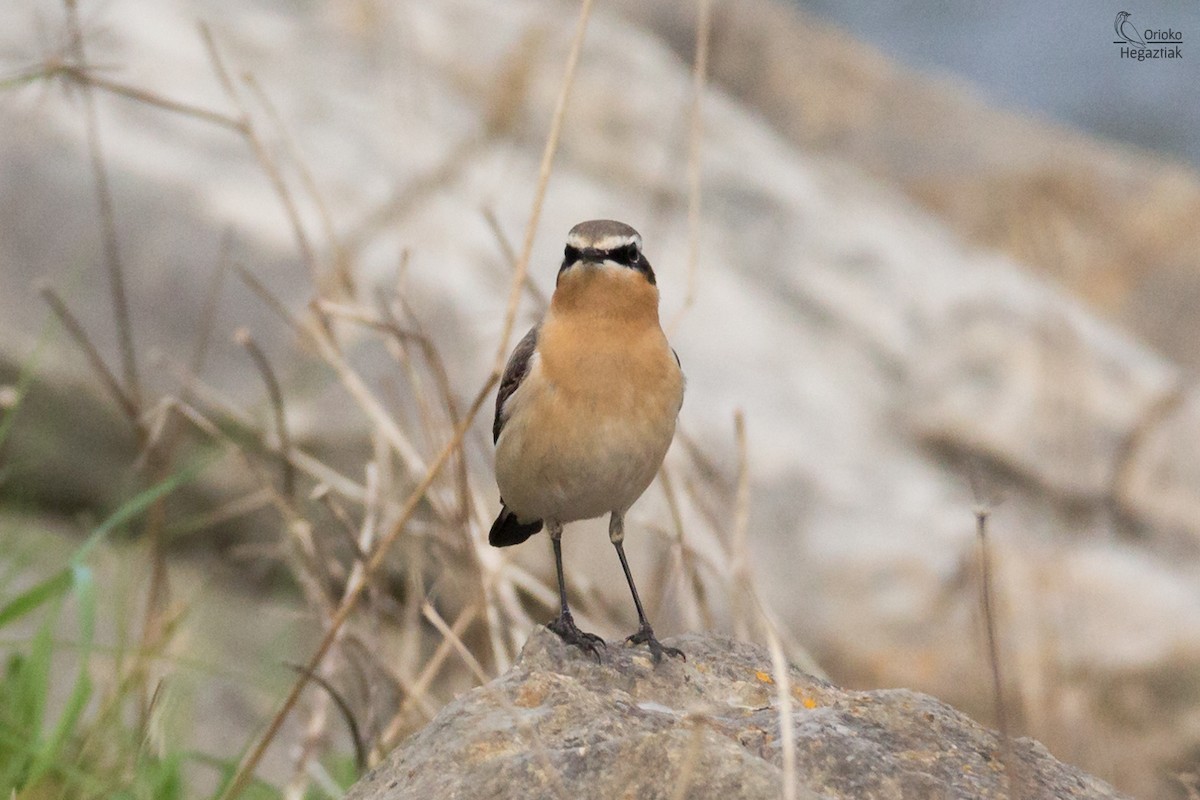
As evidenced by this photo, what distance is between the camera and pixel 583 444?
11.2 ft

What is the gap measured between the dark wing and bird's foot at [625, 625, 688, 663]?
0.77 meters

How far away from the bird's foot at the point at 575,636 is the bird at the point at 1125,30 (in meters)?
3.62

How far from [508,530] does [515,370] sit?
590 mm

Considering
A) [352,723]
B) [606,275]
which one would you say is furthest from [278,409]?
[606,275]

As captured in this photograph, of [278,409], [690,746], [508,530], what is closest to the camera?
→ [690,746]

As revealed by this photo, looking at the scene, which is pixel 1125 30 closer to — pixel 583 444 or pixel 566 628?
pixel 583 444

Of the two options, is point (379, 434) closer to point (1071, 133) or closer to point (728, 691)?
point (728, 691)

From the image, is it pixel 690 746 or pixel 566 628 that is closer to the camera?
pixel 690 746

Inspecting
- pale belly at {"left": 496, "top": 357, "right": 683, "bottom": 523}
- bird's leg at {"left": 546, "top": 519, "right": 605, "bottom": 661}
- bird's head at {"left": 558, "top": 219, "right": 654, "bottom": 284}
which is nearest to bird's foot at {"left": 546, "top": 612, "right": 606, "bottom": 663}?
bird's leg at {"left": 546, "top": 519, "right": 605, "bottom": 661}

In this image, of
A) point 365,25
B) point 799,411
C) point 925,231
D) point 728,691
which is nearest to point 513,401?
point 728,691

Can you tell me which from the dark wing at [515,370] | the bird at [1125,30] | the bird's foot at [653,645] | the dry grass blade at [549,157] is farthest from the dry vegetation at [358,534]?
the bird at [1125,30]

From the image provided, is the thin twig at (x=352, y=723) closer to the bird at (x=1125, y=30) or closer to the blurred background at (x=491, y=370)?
the blurred background at (x=491, y=370)

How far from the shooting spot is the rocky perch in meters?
2.16

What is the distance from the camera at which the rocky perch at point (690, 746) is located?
216cm
